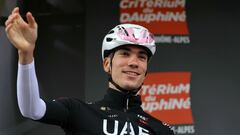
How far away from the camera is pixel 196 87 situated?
4.30 metres

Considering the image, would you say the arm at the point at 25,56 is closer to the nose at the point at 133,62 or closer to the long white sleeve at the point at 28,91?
the long white sleeve at the point at 28,91

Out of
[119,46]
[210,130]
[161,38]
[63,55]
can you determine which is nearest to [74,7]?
[63,55]

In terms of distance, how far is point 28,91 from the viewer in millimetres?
1720

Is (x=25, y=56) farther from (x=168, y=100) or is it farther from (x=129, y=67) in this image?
(x=168, y=100)

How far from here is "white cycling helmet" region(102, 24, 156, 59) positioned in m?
2.16

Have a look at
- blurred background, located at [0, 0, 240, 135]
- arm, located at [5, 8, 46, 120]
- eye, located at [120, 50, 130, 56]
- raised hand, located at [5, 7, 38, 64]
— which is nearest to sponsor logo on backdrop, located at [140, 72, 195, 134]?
blurred background, located at [0, 0, 240, 135]

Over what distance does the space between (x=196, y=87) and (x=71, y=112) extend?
2514 millimetres

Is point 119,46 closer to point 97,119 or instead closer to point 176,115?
point 97,119

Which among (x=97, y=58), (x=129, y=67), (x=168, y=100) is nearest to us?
(x=129, y=67)

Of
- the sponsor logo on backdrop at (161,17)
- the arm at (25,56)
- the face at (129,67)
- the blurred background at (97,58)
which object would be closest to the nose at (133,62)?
the face at (129,67)

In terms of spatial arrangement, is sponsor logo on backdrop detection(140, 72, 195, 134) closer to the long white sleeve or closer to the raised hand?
the long white sleeve

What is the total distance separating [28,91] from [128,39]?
0.62m

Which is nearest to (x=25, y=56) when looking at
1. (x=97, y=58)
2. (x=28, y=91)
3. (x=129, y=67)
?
(x=28, y=91)

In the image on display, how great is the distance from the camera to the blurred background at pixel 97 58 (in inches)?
156
